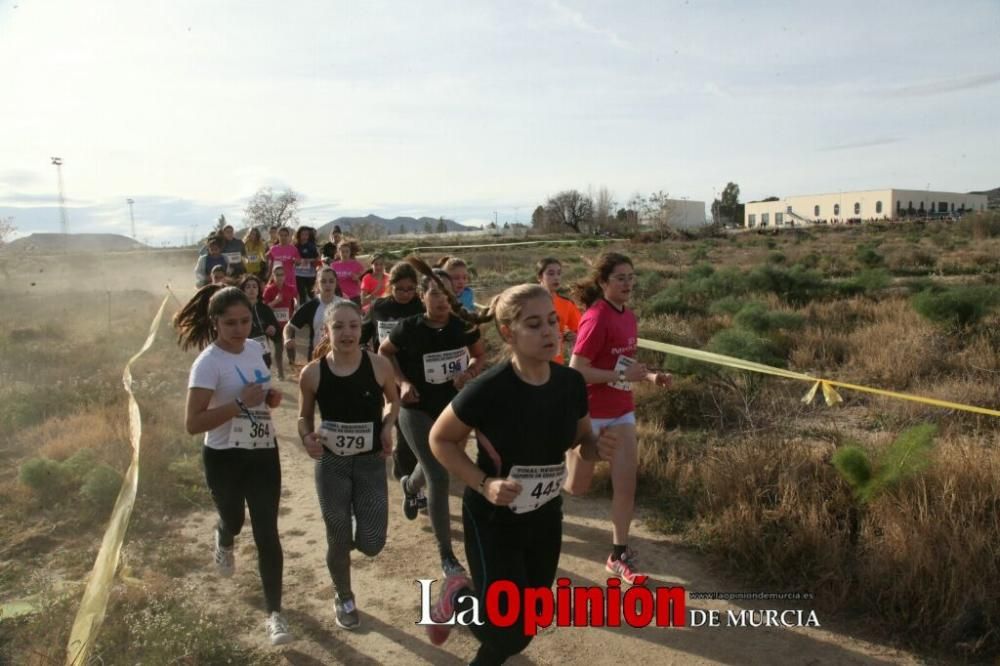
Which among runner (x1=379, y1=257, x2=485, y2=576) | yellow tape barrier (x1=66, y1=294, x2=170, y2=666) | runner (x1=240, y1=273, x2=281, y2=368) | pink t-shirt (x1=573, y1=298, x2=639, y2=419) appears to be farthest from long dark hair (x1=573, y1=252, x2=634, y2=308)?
runner (x1=240, y1=273, x2=281, y2=368)

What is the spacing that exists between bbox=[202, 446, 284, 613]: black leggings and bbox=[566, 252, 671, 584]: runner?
71.5 inches

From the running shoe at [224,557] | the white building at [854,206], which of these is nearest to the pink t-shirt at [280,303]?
the running shoe at [224,557]

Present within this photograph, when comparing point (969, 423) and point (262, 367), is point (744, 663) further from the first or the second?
point (969, 423)

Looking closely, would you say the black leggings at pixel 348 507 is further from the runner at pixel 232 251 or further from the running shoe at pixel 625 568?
the runner at pixel 232 251

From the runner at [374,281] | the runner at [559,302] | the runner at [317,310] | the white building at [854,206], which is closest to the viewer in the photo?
the runner at [559,302]

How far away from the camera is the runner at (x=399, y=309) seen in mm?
5578

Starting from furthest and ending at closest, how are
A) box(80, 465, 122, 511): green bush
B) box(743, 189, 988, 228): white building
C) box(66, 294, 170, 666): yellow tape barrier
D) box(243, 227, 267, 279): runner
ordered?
box(743, 189, 988, 228): white building
box(243, 227, 267, 279): runner
box(80, 465, 122, 511): green bush
box(66, 294, 170, 666): yellow tape barrier

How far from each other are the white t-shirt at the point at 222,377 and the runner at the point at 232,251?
8124 mm

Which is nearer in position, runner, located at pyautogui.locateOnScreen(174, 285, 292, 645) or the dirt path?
the dirt path

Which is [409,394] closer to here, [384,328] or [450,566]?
[384,328]

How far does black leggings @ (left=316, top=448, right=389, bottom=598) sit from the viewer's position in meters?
4.13

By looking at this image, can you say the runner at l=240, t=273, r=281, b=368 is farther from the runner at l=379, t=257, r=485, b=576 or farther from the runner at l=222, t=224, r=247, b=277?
the runner at l=222, t=224, r=247, b=277

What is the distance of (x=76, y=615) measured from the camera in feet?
13.4

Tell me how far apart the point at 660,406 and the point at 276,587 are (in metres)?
4.67
